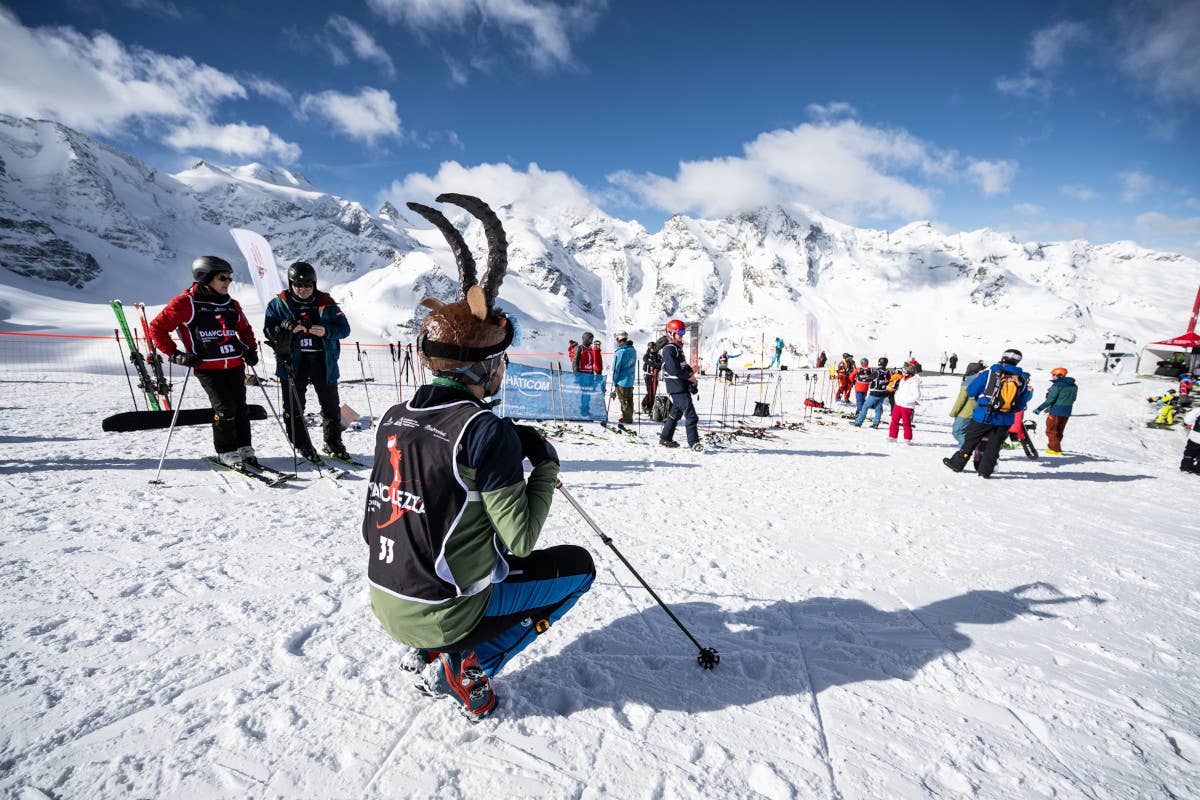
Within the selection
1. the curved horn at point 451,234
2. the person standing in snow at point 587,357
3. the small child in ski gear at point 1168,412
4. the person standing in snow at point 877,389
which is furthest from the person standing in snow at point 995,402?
the small child in ski gear at point 1168,412

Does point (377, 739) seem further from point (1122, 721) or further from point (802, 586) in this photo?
point (1122, 721)

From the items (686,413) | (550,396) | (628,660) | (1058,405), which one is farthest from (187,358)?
(1058,405)

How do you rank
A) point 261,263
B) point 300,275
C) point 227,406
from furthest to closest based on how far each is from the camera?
point 261,263
point 300,275
point 227,406

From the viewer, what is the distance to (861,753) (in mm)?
2014

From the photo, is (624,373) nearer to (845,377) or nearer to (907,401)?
(907,401)

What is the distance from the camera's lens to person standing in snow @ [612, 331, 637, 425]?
32.8 ft

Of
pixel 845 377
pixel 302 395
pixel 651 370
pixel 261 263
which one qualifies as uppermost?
pixel 261 263

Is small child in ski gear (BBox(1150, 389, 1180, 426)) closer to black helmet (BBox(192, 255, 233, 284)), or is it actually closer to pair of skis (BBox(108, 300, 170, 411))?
→ black helmet (BBox(192, 255, 233, 284))

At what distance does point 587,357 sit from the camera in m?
11.6

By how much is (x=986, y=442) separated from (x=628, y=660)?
23.4 ft

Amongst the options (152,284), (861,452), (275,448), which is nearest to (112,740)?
(275,448)

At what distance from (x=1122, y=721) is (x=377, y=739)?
3.44 meters

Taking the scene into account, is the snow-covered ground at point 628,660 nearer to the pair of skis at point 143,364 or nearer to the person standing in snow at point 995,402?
the person standing in snow at point 995,402

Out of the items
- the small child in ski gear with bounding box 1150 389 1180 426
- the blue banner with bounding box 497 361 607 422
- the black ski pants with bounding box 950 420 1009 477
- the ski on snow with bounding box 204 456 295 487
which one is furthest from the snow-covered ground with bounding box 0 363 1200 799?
the small child in ski gear with bounding box 1150 389 1180 426
